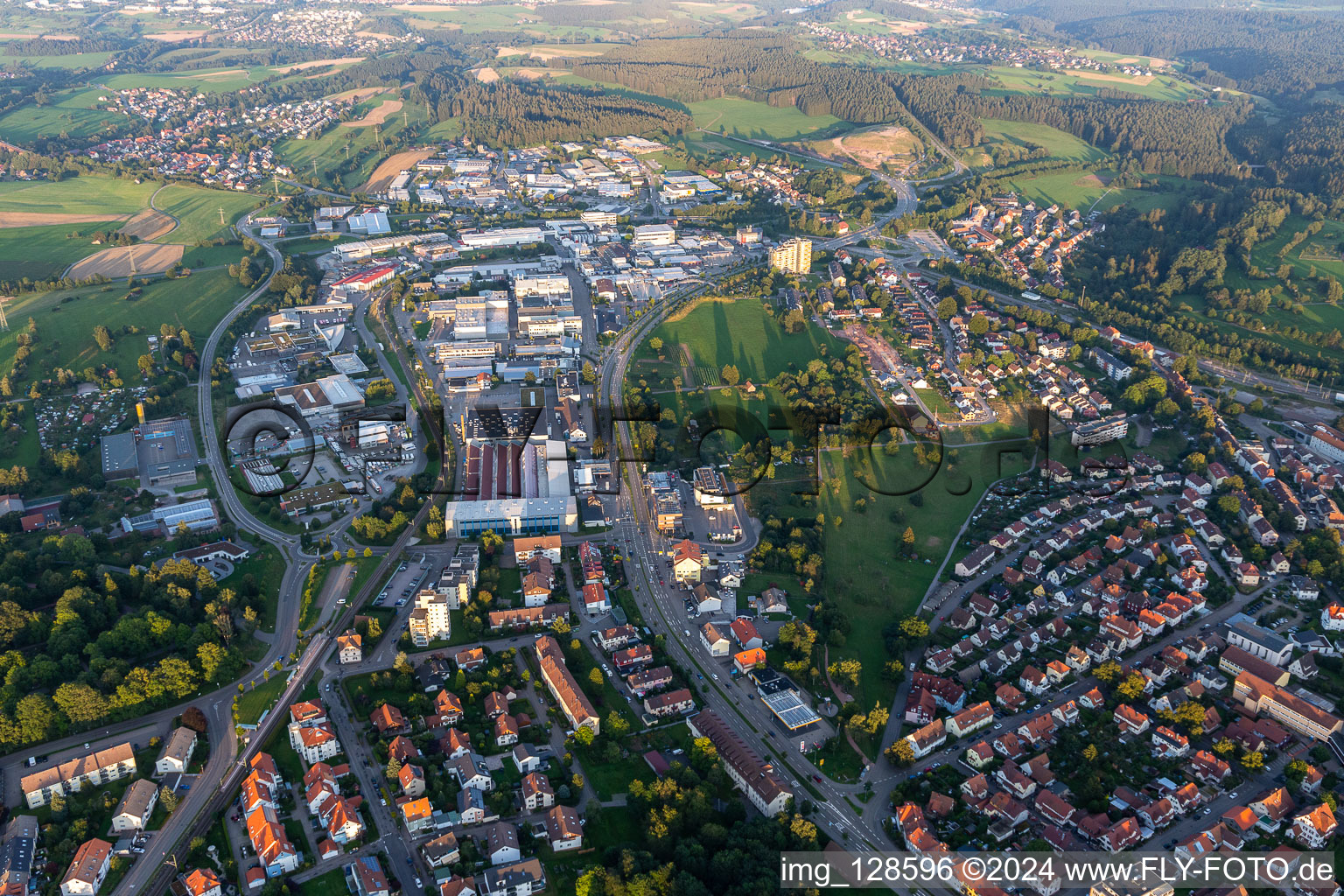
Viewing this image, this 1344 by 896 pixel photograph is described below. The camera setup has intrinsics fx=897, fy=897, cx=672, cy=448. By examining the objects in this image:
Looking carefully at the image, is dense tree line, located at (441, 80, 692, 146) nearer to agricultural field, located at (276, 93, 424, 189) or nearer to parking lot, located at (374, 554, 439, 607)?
agricultural field, located at (276, 93, 424, 189)

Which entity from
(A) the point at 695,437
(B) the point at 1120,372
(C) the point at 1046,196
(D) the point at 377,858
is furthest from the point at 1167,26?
(D) the point at 377,858

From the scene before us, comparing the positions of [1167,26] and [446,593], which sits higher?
[1167,26]

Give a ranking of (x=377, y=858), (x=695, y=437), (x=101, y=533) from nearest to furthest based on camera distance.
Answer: (x=377, y=858), (x=101, y=533), (x=695, y=437)

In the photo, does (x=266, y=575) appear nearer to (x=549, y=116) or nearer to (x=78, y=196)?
(x=78, y=196)

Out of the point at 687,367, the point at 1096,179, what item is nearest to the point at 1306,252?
the point at 1096,179

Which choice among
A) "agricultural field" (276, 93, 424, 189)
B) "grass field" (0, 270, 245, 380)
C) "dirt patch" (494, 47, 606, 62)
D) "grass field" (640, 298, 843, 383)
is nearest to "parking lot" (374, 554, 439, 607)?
"grass field" (640, 298, 843, 383)

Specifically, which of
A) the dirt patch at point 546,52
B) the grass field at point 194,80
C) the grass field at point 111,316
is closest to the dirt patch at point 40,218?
the grass field at point 111,316

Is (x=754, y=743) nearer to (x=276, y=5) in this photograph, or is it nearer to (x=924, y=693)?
(x=924, y=693)

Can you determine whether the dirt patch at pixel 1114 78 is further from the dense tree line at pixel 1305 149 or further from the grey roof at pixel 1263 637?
the grey roof at pixel 1263 637
